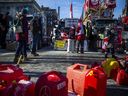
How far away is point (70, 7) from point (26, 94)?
106ft

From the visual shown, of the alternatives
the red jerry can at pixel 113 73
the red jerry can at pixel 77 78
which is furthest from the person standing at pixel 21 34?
the red jerry can at pixel 77 78

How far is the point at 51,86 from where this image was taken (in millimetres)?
5605

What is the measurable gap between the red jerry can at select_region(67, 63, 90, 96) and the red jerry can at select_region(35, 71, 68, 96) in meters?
0.76

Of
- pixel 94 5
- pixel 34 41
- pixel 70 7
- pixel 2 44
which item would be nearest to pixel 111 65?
pixel 34 41

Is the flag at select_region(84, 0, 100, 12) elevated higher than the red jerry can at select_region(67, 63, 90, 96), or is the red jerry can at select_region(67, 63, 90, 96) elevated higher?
the flag at select_region(84, 0, 100, 12)

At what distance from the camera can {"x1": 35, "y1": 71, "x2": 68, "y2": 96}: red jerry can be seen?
5609mm

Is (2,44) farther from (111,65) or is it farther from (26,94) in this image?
(26,94)

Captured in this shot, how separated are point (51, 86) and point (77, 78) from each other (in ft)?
3.57

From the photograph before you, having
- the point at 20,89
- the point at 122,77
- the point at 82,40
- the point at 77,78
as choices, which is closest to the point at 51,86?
the point at 20,89

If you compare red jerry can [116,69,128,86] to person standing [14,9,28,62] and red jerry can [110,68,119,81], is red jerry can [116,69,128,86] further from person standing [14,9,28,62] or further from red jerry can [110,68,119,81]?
person standing [14,9,28,62]

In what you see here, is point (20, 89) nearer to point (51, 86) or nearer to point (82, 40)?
point (51, 86)

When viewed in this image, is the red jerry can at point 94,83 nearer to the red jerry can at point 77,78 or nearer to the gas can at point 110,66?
the red jerry can at point 77,78

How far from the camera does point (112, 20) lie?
3456 cm

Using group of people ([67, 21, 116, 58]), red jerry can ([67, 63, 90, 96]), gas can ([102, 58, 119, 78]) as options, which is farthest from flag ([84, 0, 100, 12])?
red jerry can ([67, 63, 90, 96])
